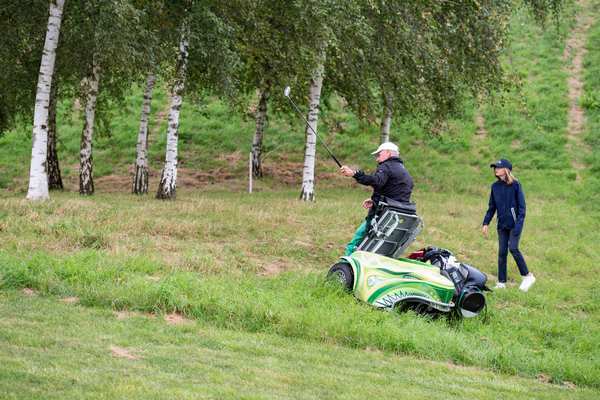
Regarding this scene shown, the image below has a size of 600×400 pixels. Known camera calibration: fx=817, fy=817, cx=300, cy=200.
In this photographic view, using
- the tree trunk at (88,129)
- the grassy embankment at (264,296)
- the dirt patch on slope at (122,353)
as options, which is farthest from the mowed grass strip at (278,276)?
the tree trunk at (88,129)

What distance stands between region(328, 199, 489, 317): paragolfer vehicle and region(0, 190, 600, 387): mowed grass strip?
23cm

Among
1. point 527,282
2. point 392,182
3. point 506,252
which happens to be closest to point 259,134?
point 506,252

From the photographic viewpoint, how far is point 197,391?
20.6ft

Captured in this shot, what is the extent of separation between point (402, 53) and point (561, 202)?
8624mm

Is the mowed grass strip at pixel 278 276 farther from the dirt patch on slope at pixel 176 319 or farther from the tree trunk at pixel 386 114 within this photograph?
the tree trunk at pixel 386 114

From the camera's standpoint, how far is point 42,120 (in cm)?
1633

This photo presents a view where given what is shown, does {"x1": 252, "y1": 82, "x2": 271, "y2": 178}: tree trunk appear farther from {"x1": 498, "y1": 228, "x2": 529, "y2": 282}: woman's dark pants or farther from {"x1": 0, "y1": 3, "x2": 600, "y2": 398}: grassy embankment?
{"x1": 498, "y1": 228, "x2": 529, "y2": 282}: woman's dark pants

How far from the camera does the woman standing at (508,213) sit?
518 inches

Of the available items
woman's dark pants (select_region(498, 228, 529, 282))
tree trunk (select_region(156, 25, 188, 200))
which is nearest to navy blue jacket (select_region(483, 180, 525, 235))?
woman's dark pants (select_region(498, 228, 529, 282))

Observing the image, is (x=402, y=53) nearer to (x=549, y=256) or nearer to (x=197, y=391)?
(x=549, y=256)

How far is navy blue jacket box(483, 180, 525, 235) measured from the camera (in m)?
13.2

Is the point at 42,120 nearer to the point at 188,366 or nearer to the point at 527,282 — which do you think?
the point at 527,282

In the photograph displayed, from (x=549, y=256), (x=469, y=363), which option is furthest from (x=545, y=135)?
(x=469, y=363)

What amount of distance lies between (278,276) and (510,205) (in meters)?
4.08
